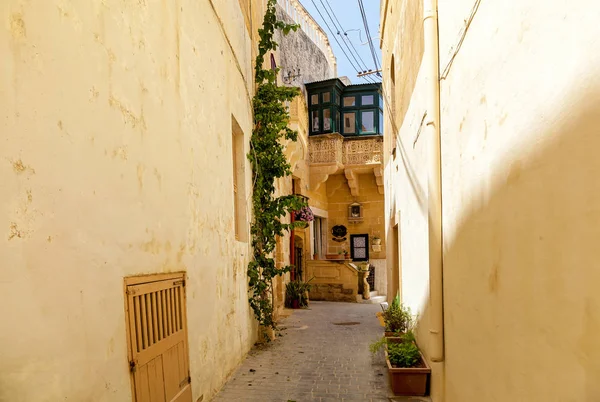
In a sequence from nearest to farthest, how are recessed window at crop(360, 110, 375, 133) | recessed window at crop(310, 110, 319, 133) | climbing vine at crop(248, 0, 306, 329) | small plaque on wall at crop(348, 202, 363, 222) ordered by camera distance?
climbing vine at crop(248, 0, 306, 329), recessed window at crop(310, 110, 319, 133), recessed window at crop(360, 110, 375, 133), small plaque on wall at crop(348, 202, 363, 222)

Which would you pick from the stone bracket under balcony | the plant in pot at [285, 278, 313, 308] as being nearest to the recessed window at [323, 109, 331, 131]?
the stone bracket under balcony

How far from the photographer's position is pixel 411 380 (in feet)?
14.4

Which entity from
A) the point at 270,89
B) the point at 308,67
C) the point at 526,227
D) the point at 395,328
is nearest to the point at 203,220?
the point at 526,227

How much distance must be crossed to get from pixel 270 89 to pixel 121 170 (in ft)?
18.4

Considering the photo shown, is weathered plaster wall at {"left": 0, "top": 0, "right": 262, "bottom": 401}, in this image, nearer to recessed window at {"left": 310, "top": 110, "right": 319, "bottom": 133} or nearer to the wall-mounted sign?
recessed window at {"left": 310, "top": 110, "right": 319, "bottom": 133}

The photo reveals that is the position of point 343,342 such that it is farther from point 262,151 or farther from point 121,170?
point 121,170

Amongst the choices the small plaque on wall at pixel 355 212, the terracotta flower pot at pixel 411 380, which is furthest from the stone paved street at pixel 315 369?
the small plaque on wall at pixel 355 212

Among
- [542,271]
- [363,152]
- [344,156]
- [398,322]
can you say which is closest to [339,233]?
[344,156]

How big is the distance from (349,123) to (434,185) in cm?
1371

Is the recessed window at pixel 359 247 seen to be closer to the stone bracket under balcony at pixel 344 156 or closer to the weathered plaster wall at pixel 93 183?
the stone bracket under balcony at pixel 344 156

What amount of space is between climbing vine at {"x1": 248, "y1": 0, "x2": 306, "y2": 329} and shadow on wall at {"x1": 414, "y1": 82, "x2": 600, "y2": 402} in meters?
4.77

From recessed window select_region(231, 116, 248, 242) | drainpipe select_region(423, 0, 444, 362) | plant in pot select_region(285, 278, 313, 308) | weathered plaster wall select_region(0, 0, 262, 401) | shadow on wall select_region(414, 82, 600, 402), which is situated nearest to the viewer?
shadow on wall select_region(414, 82, 600, 402)

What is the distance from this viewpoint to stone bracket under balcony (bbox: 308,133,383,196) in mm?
15945

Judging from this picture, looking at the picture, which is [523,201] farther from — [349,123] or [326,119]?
[349,123]
